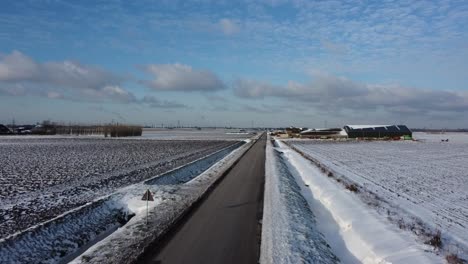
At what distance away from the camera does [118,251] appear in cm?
859

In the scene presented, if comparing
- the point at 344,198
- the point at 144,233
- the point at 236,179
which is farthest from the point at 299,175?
the point at 144,233

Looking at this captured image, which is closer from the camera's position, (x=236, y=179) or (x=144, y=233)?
(x=144, y=233)

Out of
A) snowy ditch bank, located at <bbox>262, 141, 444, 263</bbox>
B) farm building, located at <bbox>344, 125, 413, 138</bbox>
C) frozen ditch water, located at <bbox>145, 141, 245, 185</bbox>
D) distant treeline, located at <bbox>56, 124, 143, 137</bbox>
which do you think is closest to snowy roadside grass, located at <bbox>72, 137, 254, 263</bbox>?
frozen ditch water, located at <bbox>145, 141, 245, 185</bbox>

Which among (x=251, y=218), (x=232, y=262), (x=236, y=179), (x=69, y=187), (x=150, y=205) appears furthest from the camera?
(x=236, y=179)

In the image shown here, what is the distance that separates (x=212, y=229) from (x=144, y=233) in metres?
1.78

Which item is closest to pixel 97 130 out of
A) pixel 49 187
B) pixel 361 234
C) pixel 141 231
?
pixel 49 187

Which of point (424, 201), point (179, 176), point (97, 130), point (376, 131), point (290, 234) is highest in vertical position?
point (376, 131)

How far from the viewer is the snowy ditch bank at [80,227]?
8.73 metres

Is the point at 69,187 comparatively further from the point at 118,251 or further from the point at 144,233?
the point at 118,251

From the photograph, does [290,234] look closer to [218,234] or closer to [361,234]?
[218,234]

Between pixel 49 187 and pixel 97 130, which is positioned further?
pixel 97 130

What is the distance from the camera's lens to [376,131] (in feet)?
390

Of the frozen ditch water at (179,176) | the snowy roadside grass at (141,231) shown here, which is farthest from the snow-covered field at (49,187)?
the snowy roadside grass at (141,231)

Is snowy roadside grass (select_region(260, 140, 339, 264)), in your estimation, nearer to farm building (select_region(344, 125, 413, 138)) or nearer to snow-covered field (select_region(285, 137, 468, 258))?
snow-covered field (select_region(285, 137, 468, 258))
